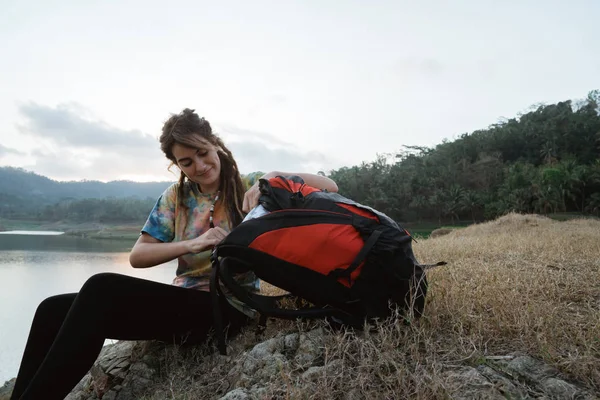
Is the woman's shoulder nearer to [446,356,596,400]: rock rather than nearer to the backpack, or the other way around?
the backpack

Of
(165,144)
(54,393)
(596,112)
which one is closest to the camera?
(54,393)

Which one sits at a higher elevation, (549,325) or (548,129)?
(548,129)

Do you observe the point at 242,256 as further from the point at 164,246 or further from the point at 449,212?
the point at 449,212

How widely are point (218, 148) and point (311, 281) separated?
0.97 m

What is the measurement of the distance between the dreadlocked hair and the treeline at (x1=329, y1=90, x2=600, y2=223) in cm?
3084

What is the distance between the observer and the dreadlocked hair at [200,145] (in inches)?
74.6

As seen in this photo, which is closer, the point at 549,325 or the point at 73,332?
the point at 73,332

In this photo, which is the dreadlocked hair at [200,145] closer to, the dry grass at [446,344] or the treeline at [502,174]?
the dry grass at [446,344]

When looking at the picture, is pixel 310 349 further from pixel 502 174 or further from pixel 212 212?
pixel 502 174

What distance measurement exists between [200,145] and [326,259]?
0.91 metres

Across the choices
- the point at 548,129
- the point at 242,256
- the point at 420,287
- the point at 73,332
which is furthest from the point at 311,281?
the point at 548,129

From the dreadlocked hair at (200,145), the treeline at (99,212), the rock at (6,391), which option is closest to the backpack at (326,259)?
the dreadlocked hair at (200,145)

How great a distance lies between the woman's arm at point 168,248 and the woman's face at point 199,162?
348 millimetres

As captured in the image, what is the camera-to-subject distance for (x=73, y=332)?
55.4 inches
